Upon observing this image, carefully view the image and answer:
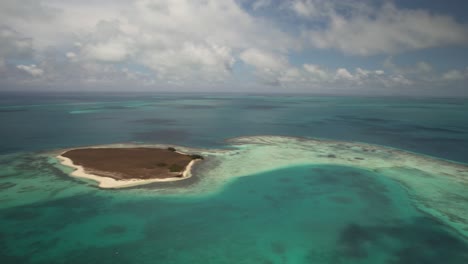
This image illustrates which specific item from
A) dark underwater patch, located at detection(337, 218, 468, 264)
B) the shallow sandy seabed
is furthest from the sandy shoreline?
dark underwater patch, located at detection(337, 218, 468, 264)

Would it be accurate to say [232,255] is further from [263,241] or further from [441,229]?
[441,229]

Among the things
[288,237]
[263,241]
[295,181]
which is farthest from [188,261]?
[295,181]

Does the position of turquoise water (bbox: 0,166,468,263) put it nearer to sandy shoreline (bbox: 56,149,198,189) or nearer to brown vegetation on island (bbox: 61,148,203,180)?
sandy shoreline (bbox: 56,149,198,189)

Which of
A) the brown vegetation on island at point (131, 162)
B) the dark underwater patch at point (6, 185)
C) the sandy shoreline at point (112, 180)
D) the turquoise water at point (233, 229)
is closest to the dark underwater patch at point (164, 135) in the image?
the brown vegetation on island at point (131, 162)

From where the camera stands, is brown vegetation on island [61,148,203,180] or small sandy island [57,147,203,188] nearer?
small sandy island [57,147,203,188]

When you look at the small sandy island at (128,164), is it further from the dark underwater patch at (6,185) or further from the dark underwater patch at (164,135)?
the dark underwater patch at (164,135)

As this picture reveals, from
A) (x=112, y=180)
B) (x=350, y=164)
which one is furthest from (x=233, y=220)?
(x=350, y=164)
